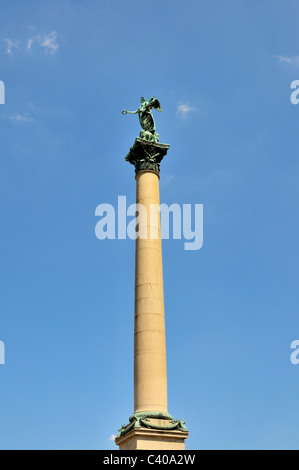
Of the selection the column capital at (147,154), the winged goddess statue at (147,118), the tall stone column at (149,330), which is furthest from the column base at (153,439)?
the winged goddess statue at (147,118)

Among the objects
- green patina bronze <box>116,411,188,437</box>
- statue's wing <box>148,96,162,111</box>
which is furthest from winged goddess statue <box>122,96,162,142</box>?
green patina bronze <box>116,411,188,437</box>

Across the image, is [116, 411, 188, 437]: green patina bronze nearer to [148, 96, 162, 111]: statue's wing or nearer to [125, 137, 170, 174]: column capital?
[125, 137, 170, 174]: column capital

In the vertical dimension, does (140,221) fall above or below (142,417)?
above

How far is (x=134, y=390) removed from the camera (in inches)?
1578

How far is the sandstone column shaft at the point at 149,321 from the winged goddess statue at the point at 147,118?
445 centimetres

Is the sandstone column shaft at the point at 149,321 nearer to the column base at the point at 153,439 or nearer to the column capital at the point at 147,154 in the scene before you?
the column capital at the point at 147,154

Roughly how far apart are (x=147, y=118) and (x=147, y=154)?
424 cm

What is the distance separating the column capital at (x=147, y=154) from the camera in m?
47.5

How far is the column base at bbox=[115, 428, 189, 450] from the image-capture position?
36719 mm
